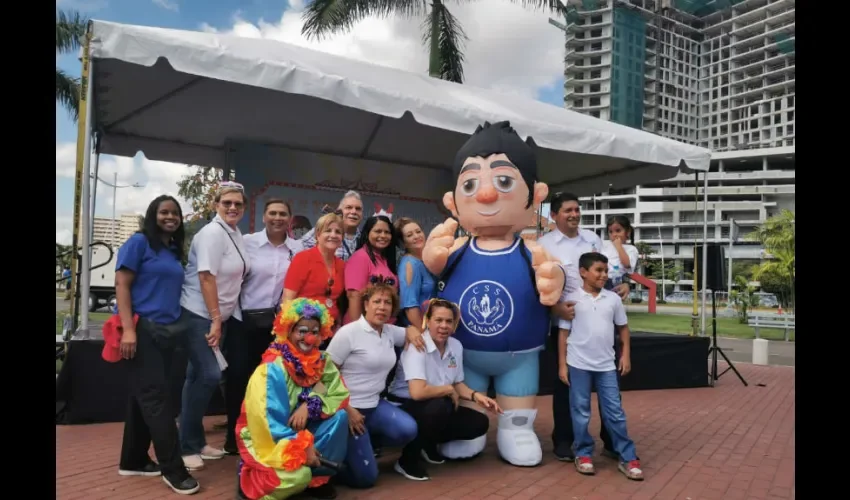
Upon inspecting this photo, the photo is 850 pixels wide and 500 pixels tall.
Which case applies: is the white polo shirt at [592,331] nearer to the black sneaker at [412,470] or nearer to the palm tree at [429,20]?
the black sneaker at [412,470]

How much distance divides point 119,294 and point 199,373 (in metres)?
0.77

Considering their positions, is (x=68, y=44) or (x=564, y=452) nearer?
(x=564, y=452)

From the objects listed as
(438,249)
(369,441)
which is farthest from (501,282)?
(369,441)

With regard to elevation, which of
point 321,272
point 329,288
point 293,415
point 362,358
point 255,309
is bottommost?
point 293,415

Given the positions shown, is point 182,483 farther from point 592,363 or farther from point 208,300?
point 592,363

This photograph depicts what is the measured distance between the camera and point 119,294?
330 cm

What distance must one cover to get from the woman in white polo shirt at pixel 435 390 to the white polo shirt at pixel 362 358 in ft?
0.62

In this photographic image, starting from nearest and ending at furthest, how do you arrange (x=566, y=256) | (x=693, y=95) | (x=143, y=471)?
(x=143, y=471)
(x=566, y=256)
(x=693, y=95)

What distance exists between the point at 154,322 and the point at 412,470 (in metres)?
1.79

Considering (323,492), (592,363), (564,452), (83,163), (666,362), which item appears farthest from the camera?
(666,362)

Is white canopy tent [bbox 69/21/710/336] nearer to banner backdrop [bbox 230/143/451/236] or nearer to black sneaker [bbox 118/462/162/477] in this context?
banner backdrop [bbox 230/143/451/236]

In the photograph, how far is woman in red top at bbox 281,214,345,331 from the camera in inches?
149

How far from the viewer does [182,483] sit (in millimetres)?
3357

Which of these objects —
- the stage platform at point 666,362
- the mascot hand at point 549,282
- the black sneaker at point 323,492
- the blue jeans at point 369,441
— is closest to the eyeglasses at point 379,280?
the blue jeans at point 369,441
